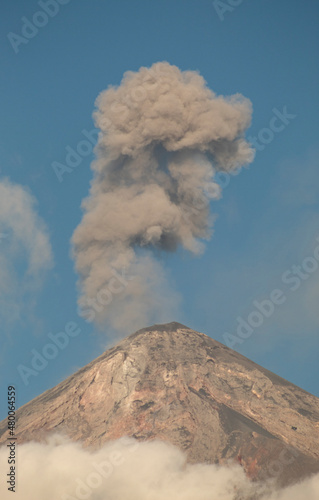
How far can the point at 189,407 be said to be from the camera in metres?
60.7

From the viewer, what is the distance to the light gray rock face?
2221 inches

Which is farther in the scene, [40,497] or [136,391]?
[136,391]

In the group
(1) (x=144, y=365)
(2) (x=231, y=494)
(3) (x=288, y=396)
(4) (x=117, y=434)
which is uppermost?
(1) (x=144, y=365)

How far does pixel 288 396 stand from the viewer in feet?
214

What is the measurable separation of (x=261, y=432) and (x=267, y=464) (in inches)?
153

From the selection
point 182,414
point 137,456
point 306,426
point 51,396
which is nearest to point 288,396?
point 306,426

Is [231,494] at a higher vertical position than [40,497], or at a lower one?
lower

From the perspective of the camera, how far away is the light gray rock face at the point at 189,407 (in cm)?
5641

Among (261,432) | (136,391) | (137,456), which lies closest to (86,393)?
(136,391)

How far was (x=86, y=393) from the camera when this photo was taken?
64250mm

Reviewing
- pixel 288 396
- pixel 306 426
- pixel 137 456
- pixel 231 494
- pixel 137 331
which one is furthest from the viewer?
pixel 137 331

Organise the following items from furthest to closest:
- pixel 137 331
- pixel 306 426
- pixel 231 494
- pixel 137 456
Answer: pixel 137 331 → pixel 306 426 → pixel 137 456 → pixel 231 494

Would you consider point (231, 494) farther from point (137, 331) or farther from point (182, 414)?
point (137, 331)

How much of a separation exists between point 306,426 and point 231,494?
38.5 feet
